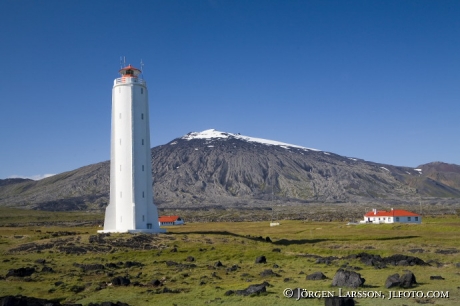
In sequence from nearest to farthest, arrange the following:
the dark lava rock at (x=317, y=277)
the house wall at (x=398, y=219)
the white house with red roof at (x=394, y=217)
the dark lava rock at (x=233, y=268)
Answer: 1. the dark lava rock at (x=317, y=277)
2. the dark lava rock at (x=233, y=268)
3. the house wall at (x=398, y=219)
4. the white house with red roof at (x=394, y=217)

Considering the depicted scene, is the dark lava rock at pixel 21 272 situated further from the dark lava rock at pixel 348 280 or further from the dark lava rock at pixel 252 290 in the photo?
the dark lava rock at pixel 348 280

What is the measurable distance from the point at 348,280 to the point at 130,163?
31.8 metres

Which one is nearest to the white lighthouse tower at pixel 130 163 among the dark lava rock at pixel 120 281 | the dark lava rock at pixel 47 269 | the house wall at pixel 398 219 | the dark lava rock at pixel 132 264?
the dark lava rock at pixel 132 264

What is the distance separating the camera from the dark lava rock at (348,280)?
2280 cm

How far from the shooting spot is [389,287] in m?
22.5

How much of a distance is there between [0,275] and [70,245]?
42.5 ft

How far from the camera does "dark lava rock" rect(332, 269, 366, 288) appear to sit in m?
22.8

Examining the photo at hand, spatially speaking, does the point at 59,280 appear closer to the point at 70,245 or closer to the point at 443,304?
the point at 70,245

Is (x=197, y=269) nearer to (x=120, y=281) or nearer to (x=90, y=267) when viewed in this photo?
(x=120, y=281)

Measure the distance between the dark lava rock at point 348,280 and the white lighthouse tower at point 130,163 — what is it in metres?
29.6

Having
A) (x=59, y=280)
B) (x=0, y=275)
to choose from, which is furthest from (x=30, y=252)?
(x=59, y=280)

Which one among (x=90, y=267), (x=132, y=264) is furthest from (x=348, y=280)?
(x=90, y=267)

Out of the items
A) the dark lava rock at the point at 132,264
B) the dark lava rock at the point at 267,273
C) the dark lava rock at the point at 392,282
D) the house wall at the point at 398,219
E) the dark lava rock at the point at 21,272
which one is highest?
the dark lava rock at the point at 21,272

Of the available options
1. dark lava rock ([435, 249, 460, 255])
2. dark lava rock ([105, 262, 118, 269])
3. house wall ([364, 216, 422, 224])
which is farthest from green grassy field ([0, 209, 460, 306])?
house wall ([364, 216, 422, 224])
